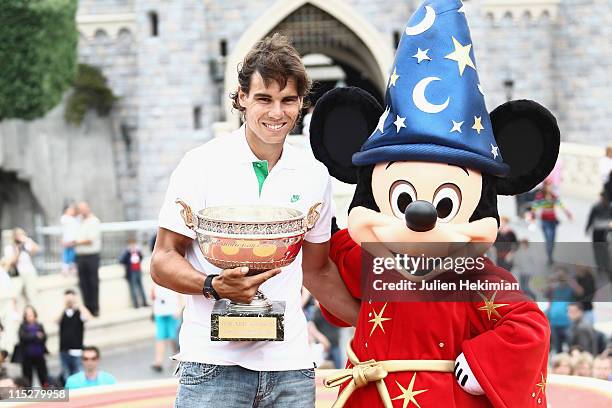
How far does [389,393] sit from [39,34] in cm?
1425

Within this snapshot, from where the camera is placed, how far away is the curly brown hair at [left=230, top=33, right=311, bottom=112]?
3010mm

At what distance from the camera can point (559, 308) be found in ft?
24.7

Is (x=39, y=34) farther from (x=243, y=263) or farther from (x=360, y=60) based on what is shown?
(x=243, y=263)

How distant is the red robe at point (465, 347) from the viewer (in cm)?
313

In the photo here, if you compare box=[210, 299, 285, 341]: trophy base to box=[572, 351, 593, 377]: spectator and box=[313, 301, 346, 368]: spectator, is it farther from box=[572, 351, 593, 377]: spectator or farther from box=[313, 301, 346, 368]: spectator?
box=[313, 301, 346, 368]: spectator

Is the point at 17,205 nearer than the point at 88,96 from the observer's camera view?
No

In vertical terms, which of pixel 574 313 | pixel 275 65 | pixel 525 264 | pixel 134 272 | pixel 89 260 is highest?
pixel 275 65

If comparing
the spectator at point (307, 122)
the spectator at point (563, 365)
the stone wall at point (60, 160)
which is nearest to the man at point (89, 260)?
the spectator at point (307, 122)

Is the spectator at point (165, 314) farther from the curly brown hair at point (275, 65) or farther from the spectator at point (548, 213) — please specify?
the curly brown hair at point (275, 65)

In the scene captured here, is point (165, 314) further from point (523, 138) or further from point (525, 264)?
point (523, 138)

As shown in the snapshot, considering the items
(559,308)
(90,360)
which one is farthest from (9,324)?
(559,308)

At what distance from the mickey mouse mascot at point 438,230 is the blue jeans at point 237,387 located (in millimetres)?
221

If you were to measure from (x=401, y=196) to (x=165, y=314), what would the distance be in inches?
224

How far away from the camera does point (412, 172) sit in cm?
321
